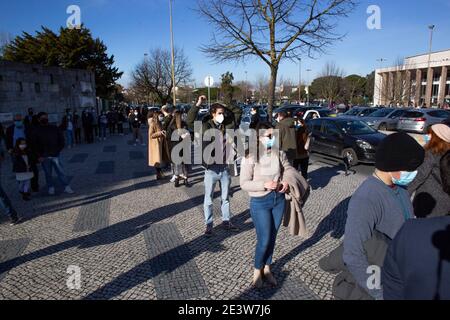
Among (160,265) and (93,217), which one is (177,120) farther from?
(160,265)

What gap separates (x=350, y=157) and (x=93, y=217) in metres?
8.05

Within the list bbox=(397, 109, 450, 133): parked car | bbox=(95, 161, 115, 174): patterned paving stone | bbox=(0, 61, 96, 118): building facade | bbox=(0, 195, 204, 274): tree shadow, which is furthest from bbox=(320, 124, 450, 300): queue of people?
bbox=(397, 109, 450, 133): parked car

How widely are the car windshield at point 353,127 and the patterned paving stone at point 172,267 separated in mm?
7871

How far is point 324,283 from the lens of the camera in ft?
12.0

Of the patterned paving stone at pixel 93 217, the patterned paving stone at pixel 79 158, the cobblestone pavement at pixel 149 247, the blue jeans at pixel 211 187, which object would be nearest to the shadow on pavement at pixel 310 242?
the cobblestone pavement at pixel 149 247

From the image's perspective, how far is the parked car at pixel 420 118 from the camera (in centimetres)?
1888

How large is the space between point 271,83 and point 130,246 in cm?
864

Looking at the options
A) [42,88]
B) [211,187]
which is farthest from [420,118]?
[42,88]

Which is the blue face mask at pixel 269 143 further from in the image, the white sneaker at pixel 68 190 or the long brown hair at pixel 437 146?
the white sneaker at pixel 68 190

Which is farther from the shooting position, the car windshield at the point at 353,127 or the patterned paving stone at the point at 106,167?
the car windshield at the point at 353,127
